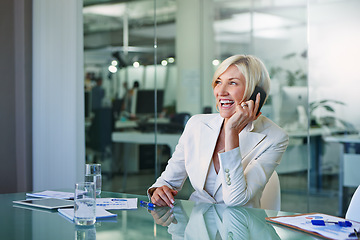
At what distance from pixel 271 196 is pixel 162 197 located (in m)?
0.65

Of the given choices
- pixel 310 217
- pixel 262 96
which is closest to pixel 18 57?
pixel 262 96

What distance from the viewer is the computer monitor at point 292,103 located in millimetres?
4648

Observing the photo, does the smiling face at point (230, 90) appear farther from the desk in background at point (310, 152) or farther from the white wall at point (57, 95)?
the white wall at point (57, 95)

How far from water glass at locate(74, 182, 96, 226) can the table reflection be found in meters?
0.26

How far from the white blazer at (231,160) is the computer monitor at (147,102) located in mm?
2694

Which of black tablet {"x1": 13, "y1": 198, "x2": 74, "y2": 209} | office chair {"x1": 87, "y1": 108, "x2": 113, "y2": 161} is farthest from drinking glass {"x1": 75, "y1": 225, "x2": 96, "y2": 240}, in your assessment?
office chair {"x1": 87, "y1": 108, "x2": 113, "y2": 161}

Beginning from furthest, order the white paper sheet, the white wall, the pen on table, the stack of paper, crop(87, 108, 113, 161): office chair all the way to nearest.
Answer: crop(87, 108, 113, 161): office chair, the white wall, the stack of paper, the pen on table, the white paper sheet

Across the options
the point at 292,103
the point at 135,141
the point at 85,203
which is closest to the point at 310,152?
the point at 292,103

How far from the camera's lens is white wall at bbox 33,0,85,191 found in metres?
4.91

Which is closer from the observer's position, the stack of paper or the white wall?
the stack of paper

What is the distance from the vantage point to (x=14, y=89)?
16.3 ft

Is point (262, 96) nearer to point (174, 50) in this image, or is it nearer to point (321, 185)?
point (321, 185)

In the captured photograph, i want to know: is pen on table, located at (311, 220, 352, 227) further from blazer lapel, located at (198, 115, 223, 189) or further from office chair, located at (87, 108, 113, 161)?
office chair, located at (87, 108, 113, 161)

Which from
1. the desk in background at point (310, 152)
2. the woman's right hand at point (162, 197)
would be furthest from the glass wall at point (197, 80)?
the woman's right hand at point (162, 197)
